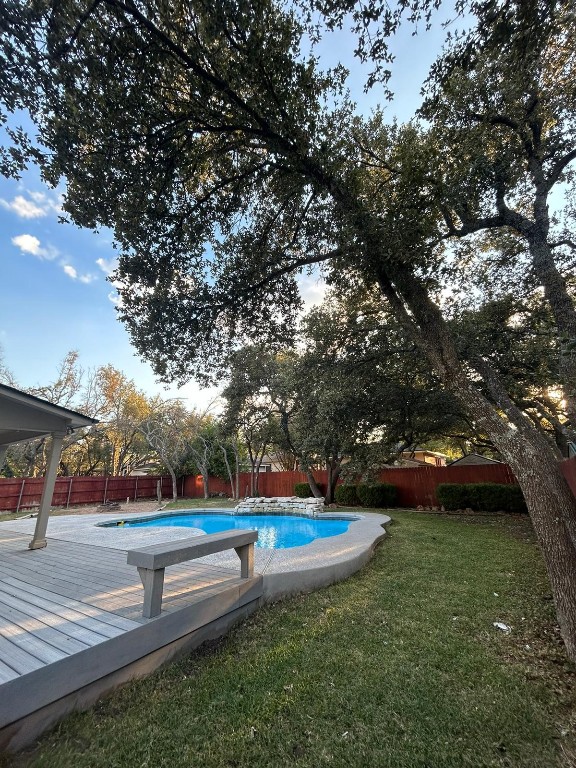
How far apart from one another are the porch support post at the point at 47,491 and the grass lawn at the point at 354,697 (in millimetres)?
4069

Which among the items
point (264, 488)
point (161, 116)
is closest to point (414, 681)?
point (161, 116)

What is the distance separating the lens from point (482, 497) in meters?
11.9

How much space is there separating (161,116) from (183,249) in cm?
185

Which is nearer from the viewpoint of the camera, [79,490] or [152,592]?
[152,592]

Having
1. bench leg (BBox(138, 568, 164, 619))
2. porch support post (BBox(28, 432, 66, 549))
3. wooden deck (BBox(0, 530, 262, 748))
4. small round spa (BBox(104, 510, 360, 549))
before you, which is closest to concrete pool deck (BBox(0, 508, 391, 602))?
wooden deck (BBox(0, 530, 262, 748))

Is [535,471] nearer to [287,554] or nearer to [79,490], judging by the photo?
[287,554]

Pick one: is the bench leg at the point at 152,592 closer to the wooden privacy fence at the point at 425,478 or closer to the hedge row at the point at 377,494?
the wooden privacy fence at the point at 425,478

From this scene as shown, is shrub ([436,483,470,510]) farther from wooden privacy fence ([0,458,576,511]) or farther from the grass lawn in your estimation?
the grass lawn

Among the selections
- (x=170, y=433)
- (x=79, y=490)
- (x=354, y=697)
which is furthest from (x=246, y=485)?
(x=354, y=697)

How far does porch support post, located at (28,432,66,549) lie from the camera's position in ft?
18.0

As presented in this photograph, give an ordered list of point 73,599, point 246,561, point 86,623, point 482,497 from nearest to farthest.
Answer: point 86,623
point 73,599
point 246,561
point 482,497

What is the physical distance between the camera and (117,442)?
75.3ft

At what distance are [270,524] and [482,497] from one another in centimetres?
773

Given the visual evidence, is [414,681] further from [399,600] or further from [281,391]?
[281,391]
